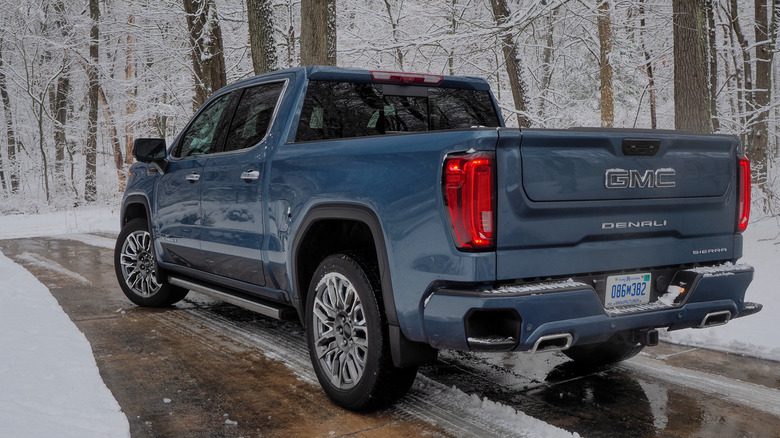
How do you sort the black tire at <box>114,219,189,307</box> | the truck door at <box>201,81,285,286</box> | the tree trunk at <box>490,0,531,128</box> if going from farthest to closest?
the tree trunk at <box>490,0,531,128</box> → the black tire at <box>114,219,189,307</box> → the truck door at <box>201,81,285,286</box>

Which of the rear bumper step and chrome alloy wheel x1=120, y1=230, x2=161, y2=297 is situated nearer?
the rear bumper step

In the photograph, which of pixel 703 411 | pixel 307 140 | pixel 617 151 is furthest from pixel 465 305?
pixel 307 140

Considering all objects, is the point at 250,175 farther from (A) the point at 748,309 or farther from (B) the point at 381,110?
(A) the point at 748,309

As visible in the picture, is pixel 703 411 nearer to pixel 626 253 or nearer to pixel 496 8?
pixel 626 253

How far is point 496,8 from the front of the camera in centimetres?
1379

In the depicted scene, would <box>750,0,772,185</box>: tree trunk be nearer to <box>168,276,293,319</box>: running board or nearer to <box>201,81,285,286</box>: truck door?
<box>201,81,285,286</box>: truck door

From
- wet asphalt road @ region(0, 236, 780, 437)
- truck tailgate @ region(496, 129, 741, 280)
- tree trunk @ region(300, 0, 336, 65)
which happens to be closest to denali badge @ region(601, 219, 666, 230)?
truck tailgate @ region(496, 129, 741, 280)

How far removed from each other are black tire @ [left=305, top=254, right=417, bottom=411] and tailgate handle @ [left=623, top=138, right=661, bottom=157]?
4.75 ft

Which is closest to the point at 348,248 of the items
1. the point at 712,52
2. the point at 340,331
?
the point at 340,331

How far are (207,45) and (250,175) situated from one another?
946 cm

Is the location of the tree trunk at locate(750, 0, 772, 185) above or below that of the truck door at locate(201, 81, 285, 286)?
above

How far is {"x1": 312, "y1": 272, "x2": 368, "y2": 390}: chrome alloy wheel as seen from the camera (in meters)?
3.62

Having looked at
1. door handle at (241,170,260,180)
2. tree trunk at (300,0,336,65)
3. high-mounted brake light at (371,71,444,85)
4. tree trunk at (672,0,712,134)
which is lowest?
door handle at (241,170,260,180)

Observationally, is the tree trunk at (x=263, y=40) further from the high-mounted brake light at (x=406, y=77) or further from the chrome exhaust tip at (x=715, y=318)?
the chrome exhaust tip at (x=715, y=318)
